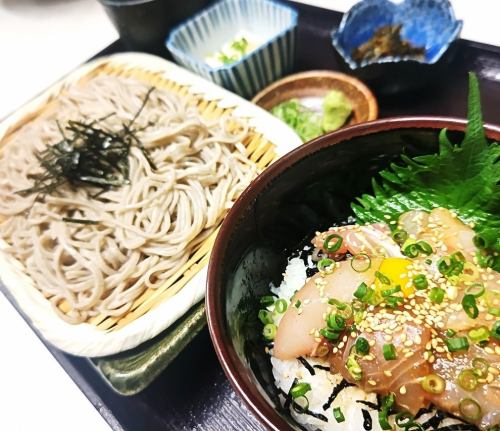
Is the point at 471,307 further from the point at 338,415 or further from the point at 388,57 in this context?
the point at 388,57

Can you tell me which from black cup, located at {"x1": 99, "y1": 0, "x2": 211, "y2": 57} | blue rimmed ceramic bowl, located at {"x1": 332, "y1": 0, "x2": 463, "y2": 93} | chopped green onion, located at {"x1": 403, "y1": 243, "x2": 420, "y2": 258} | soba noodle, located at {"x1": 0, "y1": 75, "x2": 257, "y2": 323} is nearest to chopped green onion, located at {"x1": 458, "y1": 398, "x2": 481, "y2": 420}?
chopped green onion, located at {"x1": 403, "y1": 243, "x2": 420, "y2": 258}

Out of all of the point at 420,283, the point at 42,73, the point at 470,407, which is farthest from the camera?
the point at 42,73

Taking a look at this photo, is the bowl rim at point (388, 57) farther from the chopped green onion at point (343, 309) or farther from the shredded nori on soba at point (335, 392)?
the shredded nori on soba at point (335, 392)

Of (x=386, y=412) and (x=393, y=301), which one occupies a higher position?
(x=393, y=301)

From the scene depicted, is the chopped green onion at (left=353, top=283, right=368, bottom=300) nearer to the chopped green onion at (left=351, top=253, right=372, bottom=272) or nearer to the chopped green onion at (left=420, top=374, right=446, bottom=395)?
the chopped green onion at (left=351, top=253, right=372, bottom=272)

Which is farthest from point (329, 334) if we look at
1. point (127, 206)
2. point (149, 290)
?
point (127, 206)

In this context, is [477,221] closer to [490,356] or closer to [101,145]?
[490,356]
